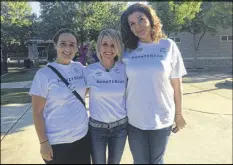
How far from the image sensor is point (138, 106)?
97.0 inches

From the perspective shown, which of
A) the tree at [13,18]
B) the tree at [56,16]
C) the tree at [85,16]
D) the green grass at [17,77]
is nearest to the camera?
the green grass at [17,77]

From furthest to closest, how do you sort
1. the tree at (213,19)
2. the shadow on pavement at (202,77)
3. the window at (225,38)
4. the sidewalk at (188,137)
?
the window at (225,38)
the tree at (213,19)
the shadow on pavement at (202,77)
the sidewalk at (188,137)

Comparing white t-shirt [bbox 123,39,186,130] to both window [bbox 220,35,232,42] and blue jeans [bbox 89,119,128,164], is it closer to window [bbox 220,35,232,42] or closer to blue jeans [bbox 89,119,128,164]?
blue jeans [bbox 89,119,128,164]

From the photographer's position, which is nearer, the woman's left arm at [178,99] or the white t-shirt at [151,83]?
the white t-shirt at [151,83]

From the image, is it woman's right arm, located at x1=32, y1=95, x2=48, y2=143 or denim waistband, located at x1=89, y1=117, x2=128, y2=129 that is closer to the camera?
woman's right arm, located at x1=32, y1=95, x2=48, y2=143

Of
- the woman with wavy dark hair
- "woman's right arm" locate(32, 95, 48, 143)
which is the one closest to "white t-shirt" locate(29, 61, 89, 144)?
"woman's right arm" locate(32, 95, 48, 143)

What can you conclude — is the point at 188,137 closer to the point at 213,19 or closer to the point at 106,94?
the point at 106,94

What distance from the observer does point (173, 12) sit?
1694 cm

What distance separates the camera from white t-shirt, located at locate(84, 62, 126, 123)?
8.26 feet

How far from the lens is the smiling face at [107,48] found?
2.60 metres

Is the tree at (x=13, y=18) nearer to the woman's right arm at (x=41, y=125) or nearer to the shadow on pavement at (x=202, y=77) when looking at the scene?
the shadow on pavement at (x=202, y=77)

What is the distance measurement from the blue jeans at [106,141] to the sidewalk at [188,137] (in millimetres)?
1591

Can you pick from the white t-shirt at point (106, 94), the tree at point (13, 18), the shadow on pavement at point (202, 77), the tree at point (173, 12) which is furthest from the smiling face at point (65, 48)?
the tree at point (13, 18)

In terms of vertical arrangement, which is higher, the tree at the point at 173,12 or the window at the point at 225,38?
the tree at the point at 173,12
